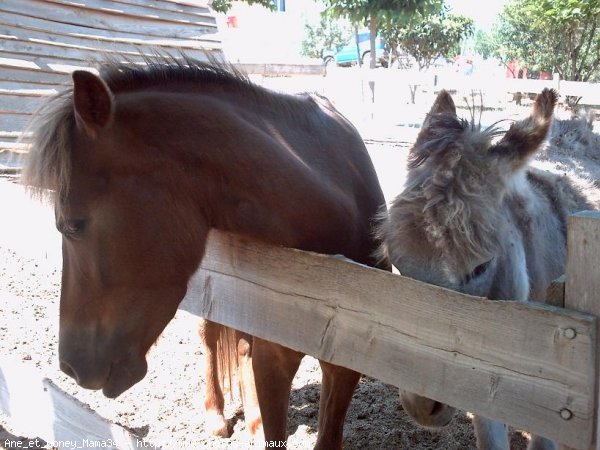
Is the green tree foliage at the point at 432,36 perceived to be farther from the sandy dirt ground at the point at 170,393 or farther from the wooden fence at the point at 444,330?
the wooden fence at the point at 444,330

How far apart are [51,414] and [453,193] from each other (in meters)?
1.87

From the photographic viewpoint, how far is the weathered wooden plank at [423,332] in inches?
53.2

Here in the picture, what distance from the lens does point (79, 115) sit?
1.87 metres

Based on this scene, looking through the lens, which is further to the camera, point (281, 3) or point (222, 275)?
point (281, 3)

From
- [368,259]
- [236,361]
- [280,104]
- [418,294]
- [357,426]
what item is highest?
[280,104]

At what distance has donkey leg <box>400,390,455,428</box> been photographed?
192cm

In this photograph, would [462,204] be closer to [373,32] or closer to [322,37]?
[373,32]

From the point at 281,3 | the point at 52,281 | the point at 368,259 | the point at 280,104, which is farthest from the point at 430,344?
the point at 281,3

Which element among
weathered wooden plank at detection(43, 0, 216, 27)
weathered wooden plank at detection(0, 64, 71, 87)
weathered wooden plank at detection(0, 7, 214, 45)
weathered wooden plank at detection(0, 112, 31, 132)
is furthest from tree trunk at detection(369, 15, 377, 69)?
weathered wooden plank at detection(0, 112, 31, 132)

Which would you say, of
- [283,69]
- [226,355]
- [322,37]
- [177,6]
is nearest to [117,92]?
[226,355]

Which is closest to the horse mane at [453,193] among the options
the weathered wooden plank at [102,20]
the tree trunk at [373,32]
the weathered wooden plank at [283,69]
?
the weathered wooden plank at [102,20]

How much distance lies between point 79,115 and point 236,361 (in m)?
2.40

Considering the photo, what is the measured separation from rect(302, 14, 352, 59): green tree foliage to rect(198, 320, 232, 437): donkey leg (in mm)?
51145

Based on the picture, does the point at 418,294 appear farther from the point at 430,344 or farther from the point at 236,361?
the point at 236,361
